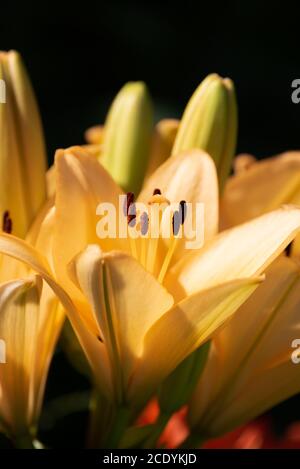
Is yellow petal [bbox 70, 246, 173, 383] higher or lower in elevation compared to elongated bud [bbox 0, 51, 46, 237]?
lower

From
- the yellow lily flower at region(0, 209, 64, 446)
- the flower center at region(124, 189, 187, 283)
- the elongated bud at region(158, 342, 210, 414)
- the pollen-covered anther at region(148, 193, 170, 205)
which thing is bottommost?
the elongated bud at region(158, 342, 210, 414)

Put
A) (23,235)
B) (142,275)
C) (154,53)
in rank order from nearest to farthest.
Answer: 1. (142,275)
2. (23,235)
3. (154,53)

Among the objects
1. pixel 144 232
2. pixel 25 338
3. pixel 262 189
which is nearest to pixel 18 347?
pixel 25 338

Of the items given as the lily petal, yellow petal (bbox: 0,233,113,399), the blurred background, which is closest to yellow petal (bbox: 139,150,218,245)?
the lily petal

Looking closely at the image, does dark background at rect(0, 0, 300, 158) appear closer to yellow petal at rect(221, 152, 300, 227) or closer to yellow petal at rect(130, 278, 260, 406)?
yellow petal at rect(221, 152, 300, 227)

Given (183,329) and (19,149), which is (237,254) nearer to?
(183,329)

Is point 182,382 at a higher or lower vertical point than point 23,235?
lower

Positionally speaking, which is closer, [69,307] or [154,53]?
[69,307]

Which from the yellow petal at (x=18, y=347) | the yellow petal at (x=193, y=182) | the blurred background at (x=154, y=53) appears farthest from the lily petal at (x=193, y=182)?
the blurred background at (x=154, y=53)
